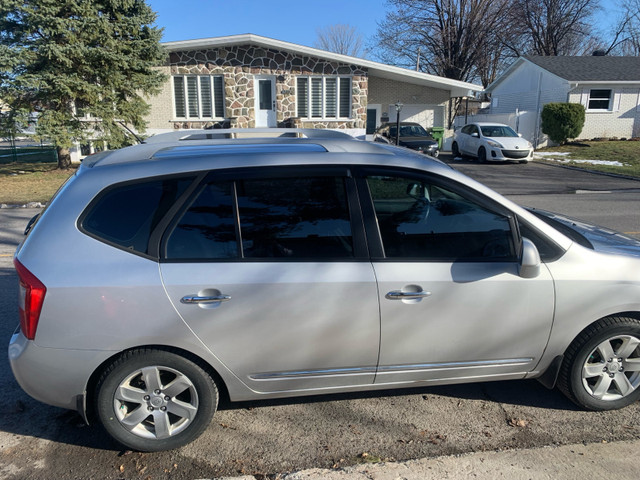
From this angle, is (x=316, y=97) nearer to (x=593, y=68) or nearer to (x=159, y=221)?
(x=593, y=68)

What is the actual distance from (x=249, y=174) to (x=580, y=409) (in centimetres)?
261

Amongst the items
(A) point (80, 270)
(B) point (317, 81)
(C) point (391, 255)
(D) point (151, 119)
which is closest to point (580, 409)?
(C) point (391, 255)

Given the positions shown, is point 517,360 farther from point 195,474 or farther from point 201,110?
point 201,110

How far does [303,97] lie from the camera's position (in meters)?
21.1

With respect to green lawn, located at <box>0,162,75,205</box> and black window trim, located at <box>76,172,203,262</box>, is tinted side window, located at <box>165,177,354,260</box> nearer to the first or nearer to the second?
black window trim, located at <box>76,172,203,262</box>

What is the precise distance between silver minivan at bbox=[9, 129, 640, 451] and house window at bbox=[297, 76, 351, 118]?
1882 cm

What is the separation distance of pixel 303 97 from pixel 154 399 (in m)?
19.7

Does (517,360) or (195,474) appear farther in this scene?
(517,360)

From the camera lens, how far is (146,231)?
2.67 m

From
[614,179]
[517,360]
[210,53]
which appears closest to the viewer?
[517,360]

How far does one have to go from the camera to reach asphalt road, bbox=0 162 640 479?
2709mm

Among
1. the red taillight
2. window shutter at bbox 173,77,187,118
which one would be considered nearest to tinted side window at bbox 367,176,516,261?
the red taillight

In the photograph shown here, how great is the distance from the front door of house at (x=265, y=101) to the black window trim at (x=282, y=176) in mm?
18848

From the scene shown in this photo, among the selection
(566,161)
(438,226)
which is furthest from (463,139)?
(438,226)
